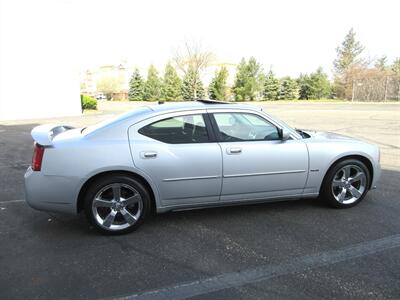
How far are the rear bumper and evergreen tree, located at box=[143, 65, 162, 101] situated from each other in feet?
162

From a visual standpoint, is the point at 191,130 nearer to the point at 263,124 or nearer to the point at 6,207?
the point at 263,124

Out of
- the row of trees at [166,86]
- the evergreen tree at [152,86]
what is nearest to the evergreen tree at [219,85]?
the row of trees at [166,86]

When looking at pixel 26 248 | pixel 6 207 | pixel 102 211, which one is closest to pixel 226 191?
pixel 102 211

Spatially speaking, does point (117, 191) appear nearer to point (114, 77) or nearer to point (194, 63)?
point (194, 63)

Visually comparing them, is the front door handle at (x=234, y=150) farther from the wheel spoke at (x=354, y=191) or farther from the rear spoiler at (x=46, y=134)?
the rear spoiler at (x=46, y=134)

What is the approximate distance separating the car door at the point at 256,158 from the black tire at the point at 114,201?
953 millimetres

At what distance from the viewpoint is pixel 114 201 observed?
3.77 metres

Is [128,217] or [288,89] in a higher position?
[288,89]

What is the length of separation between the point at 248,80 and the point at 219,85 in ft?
12.8

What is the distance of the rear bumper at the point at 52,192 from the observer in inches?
143

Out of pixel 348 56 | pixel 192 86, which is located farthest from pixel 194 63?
pixel 348 56

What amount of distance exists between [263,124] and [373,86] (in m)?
38.6

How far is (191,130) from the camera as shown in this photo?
4016 millimetres

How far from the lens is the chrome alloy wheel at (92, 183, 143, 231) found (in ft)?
12.3
